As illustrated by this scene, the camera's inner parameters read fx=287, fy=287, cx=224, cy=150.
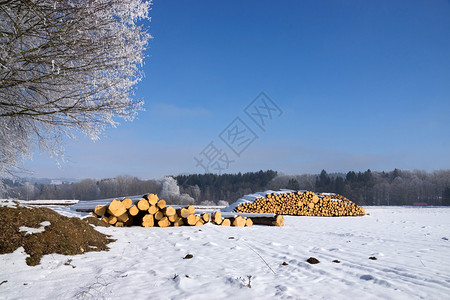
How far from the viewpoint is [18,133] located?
7.82 m

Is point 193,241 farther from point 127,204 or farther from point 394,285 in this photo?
point 394,285

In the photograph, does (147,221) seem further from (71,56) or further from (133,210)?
(71,56)

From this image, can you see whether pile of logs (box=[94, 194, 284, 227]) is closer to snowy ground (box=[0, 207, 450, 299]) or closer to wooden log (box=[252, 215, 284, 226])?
wooden log (box=[252, 215, 284, 226])

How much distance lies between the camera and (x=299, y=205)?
54.0 feet

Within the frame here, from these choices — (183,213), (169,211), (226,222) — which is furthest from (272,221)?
(169,211)

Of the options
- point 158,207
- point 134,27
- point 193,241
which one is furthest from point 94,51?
point 158,207

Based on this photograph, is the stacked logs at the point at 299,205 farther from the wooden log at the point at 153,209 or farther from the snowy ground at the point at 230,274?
the snowy ground at the point at 230,274

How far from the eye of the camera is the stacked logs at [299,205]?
15729 millimetres

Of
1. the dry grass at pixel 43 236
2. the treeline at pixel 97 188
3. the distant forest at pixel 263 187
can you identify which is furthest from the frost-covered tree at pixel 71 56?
the treeline at pixel 97 188

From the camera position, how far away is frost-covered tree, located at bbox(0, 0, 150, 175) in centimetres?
504

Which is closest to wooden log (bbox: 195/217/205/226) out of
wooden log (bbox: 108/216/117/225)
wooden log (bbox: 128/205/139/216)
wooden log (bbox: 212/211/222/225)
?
wooden log (bbox: 212/211/222/225)

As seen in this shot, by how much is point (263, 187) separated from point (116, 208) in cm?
5267

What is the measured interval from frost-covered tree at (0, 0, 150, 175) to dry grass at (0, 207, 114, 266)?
1.86 m

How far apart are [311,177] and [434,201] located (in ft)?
79.3
